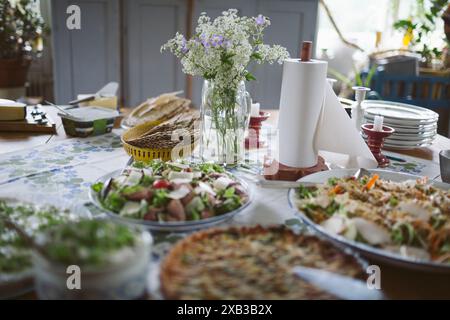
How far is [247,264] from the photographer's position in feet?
2.47

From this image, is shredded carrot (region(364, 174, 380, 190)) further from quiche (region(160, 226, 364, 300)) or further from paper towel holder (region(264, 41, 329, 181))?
quiche (region(160, 226, 364, 300))

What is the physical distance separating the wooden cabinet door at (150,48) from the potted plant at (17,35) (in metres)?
0.79

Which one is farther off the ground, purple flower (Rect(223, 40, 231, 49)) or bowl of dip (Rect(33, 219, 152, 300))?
purple flower (Rect(223, 40, 231, 49))

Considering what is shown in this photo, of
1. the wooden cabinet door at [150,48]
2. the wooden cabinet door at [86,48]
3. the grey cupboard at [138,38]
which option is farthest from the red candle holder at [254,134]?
the wooden cabinet door at [86,48]

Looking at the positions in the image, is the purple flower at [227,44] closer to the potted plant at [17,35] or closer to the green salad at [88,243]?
the green salad at [88,243]

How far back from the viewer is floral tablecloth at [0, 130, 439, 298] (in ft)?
3.56

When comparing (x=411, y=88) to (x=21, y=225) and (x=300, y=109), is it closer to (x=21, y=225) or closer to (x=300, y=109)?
(x=300, y=109)

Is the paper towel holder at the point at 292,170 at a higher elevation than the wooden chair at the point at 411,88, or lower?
lower

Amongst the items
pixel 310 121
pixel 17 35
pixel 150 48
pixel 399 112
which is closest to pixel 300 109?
pixel 310 121

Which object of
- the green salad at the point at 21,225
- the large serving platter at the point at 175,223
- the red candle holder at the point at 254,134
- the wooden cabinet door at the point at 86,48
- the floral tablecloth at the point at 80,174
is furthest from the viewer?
the wooden cabinet door at the point at 86,48

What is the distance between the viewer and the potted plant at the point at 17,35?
141 inches

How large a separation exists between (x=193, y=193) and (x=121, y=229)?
0.34 m

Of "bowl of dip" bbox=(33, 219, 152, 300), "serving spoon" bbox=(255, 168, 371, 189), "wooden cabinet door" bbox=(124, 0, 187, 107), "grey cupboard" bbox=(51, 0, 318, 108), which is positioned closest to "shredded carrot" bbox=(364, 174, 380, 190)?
"serving spoon" bbox=(255, 168, 371, 189)

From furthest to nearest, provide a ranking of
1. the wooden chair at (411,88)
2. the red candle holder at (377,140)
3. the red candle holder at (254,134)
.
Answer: the wooden chair at (411,88), the red candle holder at (254,134), the red candle holder at (377,140)
